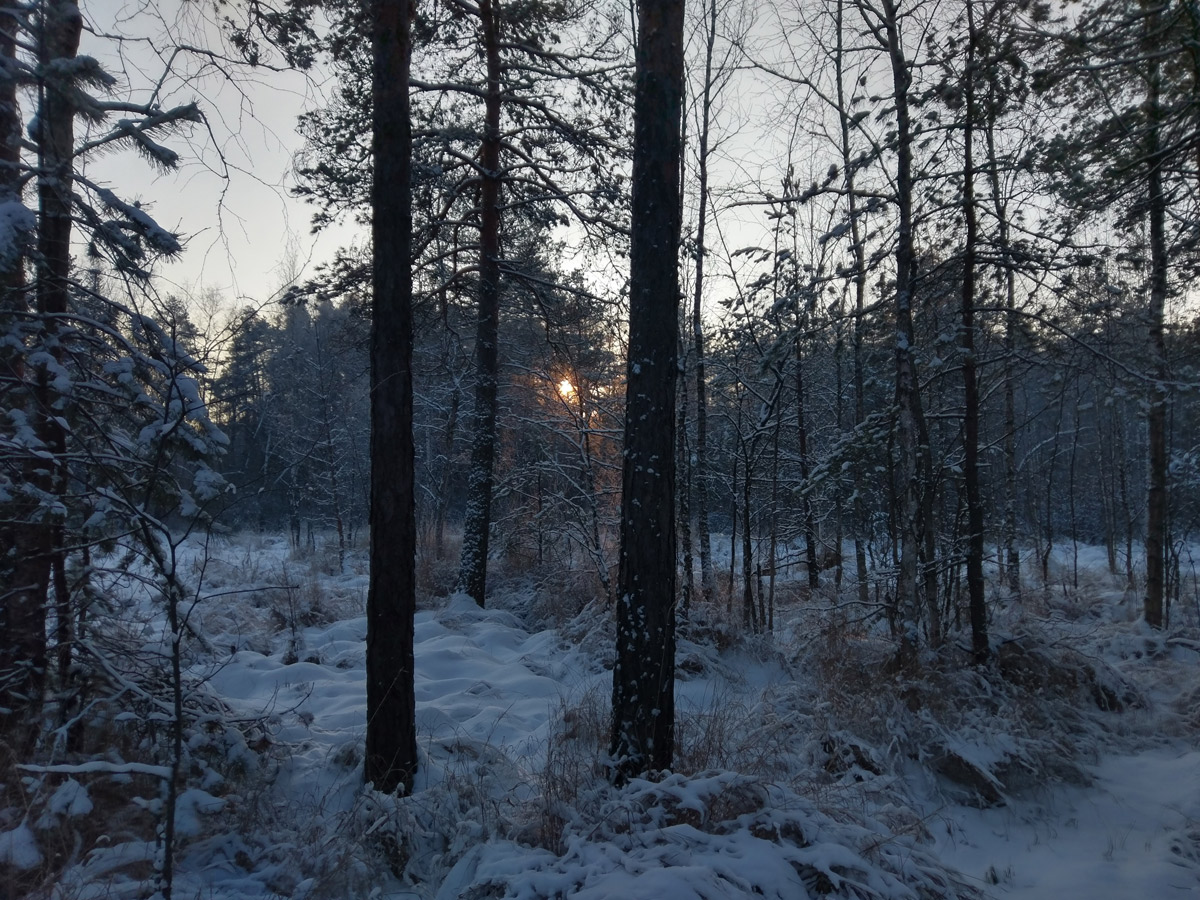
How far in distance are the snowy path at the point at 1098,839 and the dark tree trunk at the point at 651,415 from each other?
249 cm

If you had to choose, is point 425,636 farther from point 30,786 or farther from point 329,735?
point 30,786

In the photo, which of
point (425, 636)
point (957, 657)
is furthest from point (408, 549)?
point (957, 657)

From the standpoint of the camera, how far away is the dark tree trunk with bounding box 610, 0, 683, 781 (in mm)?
4062

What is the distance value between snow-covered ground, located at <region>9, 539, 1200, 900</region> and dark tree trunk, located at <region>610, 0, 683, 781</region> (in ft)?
1.70

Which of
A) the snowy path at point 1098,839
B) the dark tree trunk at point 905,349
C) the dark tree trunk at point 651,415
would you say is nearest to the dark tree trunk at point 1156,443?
the dark tree trunk at point 905,349

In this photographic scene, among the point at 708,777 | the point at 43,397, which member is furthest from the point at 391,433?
the point at 708,777

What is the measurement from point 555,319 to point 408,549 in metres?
6.95

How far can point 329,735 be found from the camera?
5316mm

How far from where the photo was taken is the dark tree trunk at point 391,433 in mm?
4410

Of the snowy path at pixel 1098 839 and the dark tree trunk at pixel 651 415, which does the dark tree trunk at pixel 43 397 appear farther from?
the snowy path at pixel 1098 839

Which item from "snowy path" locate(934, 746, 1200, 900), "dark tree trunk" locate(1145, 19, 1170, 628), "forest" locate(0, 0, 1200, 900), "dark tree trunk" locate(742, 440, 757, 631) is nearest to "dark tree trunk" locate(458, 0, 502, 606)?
"forest" locate(0, 0, 1200, 900)

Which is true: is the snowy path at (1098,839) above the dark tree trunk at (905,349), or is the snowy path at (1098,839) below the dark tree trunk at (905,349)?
below

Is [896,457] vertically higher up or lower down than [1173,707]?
higher up

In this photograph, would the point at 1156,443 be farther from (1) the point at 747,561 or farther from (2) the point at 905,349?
(1) the point at 747,561
